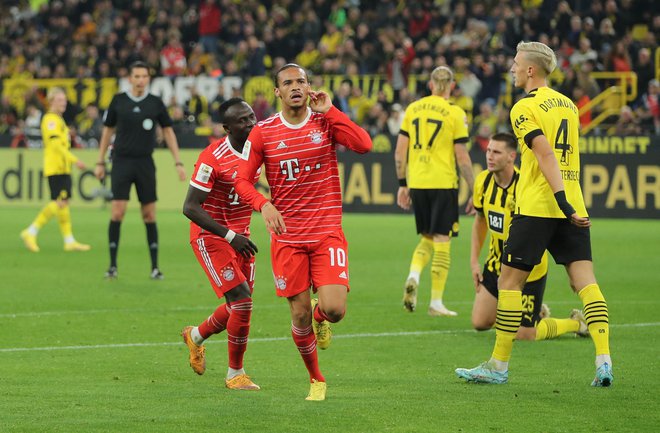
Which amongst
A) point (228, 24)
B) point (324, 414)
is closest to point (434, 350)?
point (324, 414)

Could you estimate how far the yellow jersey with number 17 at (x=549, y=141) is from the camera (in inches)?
303

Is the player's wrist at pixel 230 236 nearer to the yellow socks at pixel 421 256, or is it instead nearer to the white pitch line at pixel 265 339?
the white pitch line at pixel 265 339

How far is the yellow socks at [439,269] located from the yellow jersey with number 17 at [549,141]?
413 cm

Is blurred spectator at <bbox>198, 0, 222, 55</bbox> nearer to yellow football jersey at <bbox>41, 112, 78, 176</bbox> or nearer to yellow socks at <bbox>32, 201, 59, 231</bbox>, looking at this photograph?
yellow football jersey at <bbox>41, 112, 78, 176</bbox>

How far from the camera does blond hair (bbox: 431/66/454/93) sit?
12297 millimetres

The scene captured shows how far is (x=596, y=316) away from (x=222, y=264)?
2.60 m

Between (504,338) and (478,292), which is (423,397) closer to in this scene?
(504,338)

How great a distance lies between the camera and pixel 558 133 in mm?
7777

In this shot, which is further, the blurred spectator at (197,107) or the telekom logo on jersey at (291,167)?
the blurred spectator at (197,107)

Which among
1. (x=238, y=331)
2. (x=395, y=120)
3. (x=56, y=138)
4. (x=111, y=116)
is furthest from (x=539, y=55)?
(x=395, y=120)

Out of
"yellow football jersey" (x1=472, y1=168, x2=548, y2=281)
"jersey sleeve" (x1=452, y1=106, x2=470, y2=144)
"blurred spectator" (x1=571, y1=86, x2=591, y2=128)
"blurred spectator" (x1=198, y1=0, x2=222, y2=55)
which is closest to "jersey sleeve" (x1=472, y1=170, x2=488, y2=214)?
"yellow football jersey" (x1=472, y1=168, x2=548, y2=281)

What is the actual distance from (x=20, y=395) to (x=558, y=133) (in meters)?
3.89

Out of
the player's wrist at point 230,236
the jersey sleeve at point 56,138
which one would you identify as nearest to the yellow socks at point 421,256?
the player's wrist at point 230,236

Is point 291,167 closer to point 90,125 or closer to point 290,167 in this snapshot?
point 290,167
